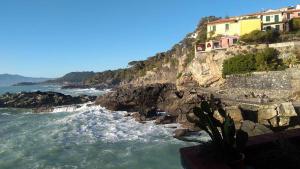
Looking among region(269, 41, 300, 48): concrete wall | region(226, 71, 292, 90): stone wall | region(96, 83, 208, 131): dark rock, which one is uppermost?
region(269, 41, 300, 48): concrete wall

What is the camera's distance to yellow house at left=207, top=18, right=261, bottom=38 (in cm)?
4959

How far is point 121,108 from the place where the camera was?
154 ft

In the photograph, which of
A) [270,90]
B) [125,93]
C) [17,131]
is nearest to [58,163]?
[17,131]

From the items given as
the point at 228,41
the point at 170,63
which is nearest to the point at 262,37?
the point at 228,41

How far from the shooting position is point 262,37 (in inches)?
1811

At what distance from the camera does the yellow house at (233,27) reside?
163 ft

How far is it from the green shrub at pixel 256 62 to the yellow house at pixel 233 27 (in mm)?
7736

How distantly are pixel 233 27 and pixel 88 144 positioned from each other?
1288 inches

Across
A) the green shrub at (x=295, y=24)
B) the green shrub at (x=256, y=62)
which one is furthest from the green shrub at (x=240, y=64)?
Result: the green shrub at (x=295, y=24)

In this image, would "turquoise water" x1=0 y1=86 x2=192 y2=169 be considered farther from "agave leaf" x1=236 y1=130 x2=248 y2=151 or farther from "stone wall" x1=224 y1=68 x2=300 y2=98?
"agave leaf" x1=236 y1=130 x2=248 y2=151

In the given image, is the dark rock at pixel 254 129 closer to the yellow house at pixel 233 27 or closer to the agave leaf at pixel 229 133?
the agave leaf at pixel 229 133

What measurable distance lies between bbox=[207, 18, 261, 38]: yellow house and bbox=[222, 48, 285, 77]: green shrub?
7.74 m

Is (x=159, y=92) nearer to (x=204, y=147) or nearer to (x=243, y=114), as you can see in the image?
(x=243, y=114)

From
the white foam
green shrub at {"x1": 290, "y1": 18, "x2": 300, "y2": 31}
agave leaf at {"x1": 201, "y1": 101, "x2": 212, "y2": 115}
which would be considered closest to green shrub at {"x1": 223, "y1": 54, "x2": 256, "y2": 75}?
green shrub at {"x1": 290, "y1": 18, "x2": 300, "y2": 31}
